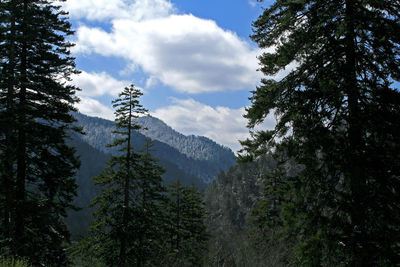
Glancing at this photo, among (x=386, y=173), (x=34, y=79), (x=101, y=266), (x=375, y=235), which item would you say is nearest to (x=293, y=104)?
(x=386, y=173)

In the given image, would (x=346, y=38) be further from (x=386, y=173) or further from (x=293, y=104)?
(x=386, y=173)

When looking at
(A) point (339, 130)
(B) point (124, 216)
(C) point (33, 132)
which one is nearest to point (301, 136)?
(A) point (339, 130)

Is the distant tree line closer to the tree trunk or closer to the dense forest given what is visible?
the dense forest

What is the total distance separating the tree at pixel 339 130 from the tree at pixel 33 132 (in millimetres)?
9283

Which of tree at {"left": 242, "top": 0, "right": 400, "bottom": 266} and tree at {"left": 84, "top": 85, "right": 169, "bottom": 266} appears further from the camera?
tree at {"left": 84, "top": 85, "right": 169, "bottom": 266}

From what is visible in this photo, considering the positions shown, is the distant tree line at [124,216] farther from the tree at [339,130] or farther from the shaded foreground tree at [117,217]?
the tree at [339,130]

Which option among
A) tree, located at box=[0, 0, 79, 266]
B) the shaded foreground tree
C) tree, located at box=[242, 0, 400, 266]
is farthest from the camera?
the shaded foreground tree

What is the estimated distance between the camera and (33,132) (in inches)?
494

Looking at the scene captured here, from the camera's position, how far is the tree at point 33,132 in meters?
11.6

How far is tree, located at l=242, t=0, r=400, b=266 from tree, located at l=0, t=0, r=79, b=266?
928 centimetres

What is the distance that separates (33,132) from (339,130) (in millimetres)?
11998

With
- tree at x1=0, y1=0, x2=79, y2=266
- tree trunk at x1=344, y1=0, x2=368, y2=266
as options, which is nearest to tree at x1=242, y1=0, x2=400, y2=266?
tree trunk at x1=344, y1=0, x2=368, y2=266

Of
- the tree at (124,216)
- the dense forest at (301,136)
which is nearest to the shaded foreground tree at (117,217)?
the tree at (124,216)

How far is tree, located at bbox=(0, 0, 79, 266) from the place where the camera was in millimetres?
11570
